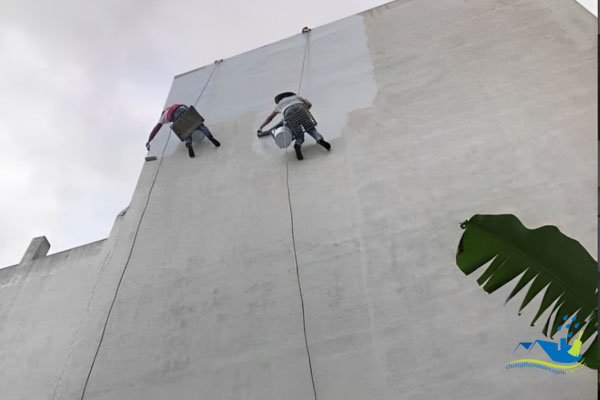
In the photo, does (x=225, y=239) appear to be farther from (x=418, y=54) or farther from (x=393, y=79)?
(x=418, y=54)

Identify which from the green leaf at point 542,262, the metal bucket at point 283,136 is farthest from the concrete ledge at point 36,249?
the green leaf at point 542,262

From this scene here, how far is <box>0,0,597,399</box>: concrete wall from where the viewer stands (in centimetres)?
424

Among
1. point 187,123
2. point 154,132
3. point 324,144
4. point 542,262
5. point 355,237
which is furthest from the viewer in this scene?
point 154,132

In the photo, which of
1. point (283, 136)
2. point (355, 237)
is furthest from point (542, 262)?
point (283, 136)

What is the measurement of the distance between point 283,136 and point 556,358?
3.71 meters

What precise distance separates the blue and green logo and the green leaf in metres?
1.64

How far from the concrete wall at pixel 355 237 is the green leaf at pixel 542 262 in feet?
5.56

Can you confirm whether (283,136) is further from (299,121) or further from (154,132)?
(154,132)

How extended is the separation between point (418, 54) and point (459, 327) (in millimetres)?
4112

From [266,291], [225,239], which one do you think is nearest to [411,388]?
[266,291]

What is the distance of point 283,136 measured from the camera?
20.7ft

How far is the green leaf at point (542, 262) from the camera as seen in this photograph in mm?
2156

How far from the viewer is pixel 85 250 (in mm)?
6852

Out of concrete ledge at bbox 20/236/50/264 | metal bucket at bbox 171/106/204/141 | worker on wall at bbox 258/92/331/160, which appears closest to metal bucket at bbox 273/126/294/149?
worker on wall at bbox 258/92/331/160
